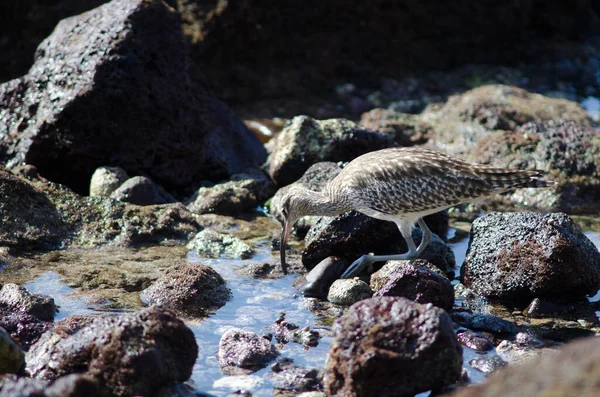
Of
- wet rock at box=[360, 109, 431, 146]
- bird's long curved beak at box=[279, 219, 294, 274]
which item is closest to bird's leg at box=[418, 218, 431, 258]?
bird's long curved beak at box=[279, 219, 294, 274]

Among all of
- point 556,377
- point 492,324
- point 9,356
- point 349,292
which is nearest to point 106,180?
point 349,292

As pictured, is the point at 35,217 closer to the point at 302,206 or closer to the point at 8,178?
the point at 8,178

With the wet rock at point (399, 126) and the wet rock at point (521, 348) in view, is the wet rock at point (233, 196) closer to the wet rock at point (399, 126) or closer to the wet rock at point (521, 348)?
the wet rock at point (399, 126)

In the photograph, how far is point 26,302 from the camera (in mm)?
7840

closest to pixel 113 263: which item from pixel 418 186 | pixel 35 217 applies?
pixel 35 217

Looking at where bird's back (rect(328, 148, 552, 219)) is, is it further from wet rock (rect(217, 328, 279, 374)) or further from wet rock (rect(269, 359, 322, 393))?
wet rock (rect(269, 359, 322, 393))

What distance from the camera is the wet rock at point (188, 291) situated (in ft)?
27.9

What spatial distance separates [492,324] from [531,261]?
110cm

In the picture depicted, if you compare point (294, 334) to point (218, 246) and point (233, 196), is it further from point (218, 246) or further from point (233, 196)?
point (233, 196)

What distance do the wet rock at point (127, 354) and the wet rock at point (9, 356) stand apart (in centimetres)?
13

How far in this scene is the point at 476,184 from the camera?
9.05 meters

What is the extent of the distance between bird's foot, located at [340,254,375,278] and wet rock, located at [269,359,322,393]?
7.29 feet

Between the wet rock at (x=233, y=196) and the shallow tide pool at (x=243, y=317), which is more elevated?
the wet rock at (x=233, y=196)

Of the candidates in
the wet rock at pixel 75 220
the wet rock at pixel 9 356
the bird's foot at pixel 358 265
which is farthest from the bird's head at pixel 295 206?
the wet rock at pixel 9 356
